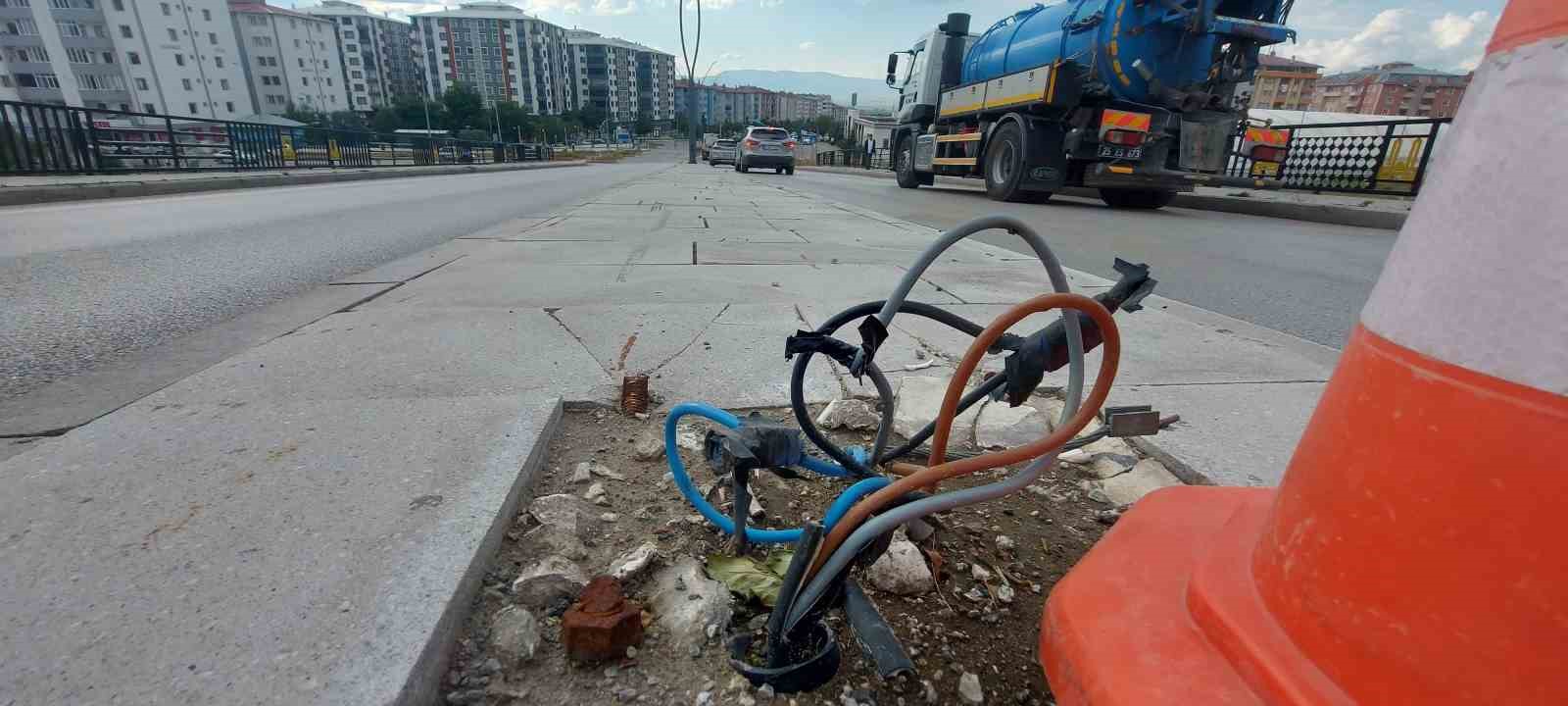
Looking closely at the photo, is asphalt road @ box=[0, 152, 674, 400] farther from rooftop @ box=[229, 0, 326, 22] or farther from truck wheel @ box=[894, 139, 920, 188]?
rooftop @ box=[229, 0, 326, 22]

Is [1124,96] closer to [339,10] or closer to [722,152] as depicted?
[722,152]

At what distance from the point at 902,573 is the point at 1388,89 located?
10476 centimetres

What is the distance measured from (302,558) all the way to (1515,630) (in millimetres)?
1582

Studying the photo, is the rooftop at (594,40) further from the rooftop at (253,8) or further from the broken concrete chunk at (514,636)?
the broken concrete chunk at (514,636)

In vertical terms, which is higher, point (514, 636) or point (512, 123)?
point (512, 123)

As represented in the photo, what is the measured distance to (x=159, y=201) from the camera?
9.06 metres

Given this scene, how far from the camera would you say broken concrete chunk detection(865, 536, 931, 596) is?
4.10ft

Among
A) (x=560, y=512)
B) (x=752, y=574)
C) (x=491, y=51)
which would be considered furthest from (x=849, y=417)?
(x=491, y=51)

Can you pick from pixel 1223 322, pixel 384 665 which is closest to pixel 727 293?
pixel 1223 322

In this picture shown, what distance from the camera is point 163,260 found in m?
4.57

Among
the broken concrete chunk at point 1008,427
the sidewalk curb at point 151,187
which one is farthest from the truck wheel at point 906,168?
the broken concrete chunk at point 1008,427

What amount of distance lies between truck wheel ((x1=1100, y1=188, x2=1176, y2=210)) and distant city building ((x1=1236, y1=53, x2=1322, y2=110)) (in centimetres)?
6798

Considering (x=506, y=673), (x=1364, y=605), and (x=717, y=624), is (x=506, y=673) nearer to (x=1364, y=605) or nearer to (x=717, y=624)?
(x=717, y=624)

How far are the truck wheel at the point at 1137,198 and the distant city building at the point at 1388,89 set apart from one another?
8573 centimetres
